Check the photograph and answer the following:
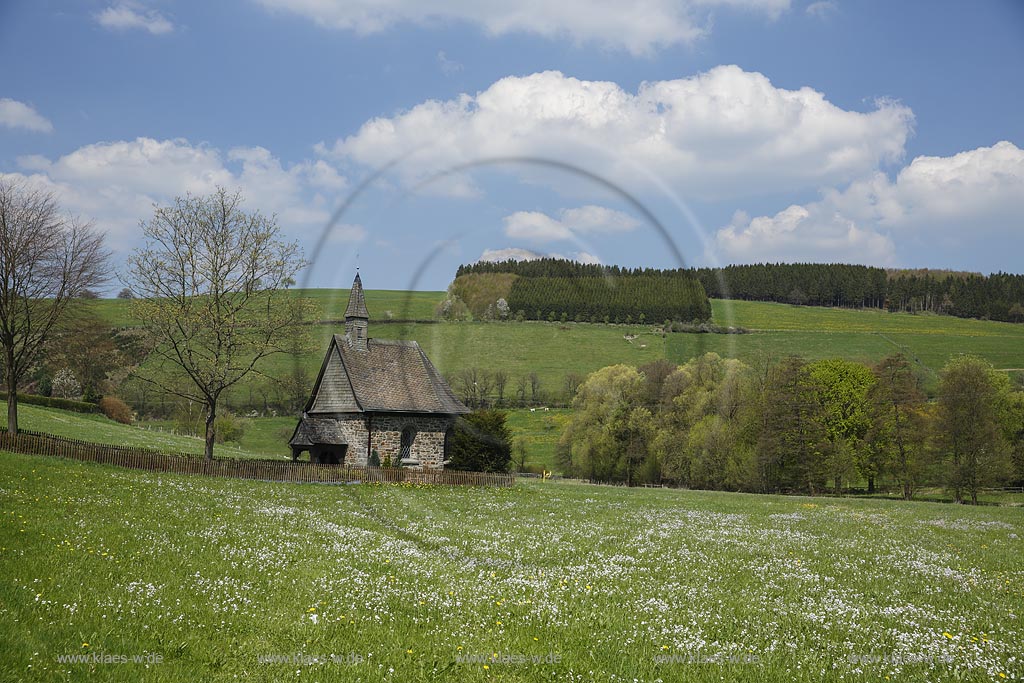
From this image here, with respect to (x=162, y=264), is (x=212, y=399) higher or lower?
lower

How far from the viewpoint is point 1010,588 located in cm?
1541

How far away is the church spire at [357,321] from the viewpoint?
160 ft

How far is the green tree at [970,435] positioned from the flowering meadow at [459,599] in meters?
39.7

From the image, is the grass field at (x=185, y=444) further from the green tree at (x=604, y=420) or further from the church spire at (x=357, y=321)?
the church spire at (x=357, y=321)

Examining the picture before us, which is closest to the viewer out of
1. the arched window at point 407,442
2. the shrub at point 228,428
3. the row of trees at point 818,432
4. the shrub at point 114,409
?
the arched window at point 407,442

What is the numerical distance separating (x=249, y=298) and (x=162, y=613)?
42.4m

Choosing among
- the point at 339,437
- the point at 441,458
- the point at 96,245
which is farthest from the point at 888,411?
the point at 96,245

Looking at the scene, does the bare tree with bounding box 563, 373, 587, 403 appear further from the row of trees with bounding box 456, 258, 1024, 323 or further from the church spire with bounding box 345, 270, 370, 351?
the row of trees with bounding box 456, 258, 1024, 323

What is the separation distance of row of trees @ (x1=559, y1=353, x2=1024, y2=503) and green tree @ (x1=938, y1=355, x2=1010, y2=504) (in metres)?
0.08

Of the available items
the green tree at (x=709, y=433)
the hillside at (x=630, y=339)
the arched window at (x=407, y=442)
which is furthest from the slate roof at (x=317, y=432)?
the green tree at (x=709, y=433)

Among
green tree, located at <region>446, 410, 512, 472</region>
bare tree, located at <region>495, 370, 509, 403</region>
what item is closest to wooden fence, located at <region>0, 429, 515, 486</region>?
green tree, located at <region>446, 410, 512, 472</region>

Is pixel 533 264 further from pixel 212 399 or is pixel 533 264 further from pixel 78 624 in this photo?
pixel 212 399

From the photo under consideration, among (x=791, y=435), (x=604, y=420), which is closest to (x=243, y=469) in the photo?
(x=604, y=420)

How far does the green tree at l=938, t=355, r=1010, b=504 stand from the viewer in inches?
2212
